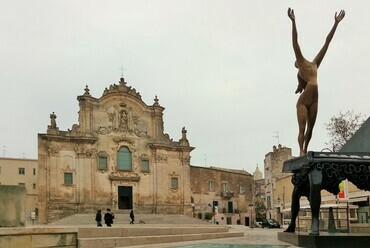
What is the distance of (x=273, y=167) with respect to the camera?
7112 centimetres

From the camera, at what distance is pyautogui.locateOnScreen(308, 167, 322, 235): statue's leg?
811cm

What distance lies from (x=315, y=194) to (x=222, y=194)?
56397 millimetres

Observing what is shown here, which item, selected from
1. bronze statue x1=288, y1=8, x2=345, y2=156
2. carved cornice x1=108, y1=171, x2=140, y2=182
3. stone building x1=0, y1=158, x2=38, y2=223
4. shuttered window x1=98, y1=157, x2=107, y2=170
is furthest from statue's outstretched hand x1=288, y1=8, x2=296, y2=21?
stone building x1=0, y1=158, x2=38, y2=223

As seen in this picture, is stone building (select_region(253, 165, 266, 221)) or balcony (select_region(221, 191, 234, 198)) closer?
balcony (select_region(221, 191, 234, 198))

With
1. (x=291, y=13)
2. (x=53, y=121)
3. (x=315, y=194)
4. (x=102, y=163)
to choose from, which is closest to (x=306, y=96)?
(x=291, y=13)

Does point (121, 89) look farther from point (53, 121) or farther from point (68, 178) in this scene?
point (68, 178)

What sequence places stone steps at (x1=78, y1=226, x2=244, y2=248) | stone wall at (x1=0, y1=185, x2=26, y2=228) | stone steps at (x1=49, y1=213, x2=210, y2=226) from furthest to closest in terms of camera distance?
stone steps at (x1=49, y1=213, x2=210, y2=226)
stone steps at (x1=78, y1=226, x2=244, y2=248)
stone wall at (x1=0, y1=185, x2=26, y2=228)

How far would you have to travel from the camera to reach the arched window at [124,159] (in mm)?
51719

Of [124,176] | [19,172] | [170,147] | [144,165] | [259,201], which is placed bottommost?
[259,201]

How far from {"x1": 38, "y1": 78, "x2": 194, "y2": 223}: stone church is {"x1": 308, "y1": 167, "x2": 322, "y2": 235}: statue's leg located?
4144 cm

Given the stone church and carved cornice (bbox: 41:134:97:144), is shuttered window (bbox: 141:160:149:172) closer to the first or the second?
the stone church

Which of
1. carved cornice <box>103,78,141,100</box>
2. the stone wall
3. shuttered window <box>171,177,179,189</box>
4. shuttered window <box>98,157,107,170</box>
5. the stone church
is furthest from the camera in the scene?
shuttered window <box>171,177,179,189</box>

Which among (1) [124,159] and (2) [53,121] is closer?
(2) [53,121]

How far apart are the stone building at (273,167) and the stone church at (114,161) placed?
19.6m
